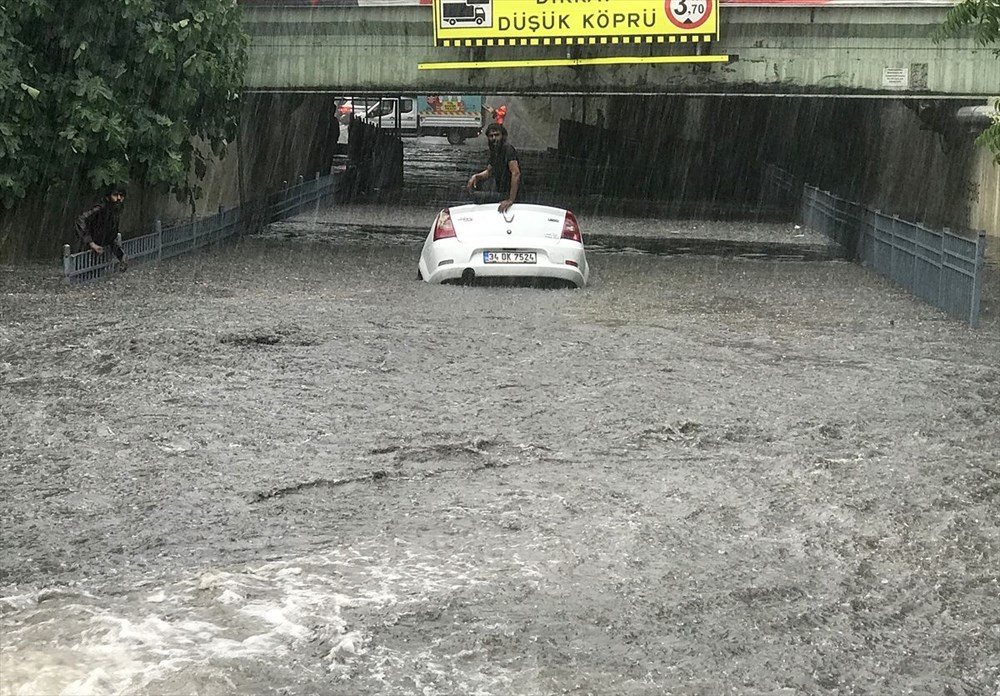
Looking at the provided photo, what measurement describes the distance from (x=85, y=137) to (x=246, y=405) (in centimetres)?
1072

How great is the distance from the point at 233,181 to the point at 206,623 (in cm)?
2349

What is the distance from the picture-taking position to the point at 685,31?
20.5m

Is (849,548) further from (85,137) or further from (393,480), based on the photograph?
(85,137)

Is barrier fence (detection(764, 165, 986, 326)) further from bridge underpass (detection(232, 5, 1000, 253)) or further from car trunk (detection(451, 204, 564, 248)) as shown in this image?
car trunk (detection(451, 204, 564, 248))

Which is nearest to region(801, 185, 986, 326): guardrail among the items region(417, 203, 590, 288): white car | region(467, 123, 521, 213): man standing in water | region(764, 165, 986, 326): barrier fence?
region(764, 165, 986, 326): barrier fence

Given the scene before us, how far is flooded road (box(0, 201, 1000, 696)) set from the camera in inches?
197

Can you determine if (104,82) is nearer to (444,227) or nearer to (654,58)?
(444,227)

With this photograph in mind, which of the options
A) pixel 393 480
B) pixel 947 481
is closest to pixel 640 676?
pixel 393 480

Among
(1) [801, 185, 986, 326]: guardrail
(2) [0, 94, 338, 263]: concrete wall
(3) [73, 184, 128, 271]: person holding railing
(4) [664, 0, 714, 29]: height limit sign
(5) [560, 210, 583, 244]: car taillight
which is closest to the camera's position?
(1) [801, 185, 986, 326]: guardrail

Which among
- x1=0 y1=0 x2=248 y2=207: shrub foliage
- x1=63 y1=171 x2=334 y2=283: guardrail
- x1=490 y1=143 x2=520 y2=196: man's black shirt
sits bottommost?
x1=63 y1=171 x2=334 y2=283: guardrail

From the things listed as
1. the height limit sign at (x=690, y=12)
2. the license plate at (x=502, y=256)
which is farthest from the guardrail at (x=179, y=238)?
the height limit sign at (x=690, y=12)

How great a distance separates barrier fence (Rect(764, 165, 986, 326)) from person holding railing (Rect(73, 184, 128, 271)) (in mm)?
9983

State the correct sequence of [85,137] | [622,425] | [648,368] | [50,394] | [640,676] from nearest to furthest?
[640,676] → [622,425] → [50,394] → [648,368] → [85,137]

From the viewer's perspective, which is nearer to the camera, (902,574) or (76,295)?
(902,574)
